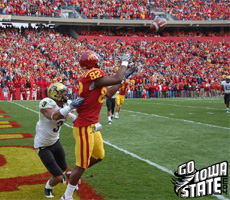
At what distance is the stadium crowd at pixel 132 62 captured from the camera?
82.3 feet

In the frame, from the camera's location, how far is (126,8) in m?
38.2

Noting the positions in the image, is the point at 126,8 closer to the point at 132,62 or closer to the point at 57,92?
the point at 132,62

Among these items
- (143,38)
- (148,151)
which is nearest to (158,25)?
(148,151)

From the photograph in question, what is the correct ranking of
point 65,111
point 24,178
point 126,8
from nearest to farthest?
point 65,111 → point 24,178 → point 126,8

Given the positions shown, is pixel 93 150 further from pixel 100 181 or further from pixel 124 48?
pixel 124 48

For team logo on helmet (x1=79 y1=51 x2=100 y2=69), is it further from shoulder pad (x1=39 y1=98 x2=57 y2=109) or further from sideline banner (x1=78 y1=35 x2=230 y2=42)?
sideline banner (x1=78 y1=35 x2=230 y2=42)

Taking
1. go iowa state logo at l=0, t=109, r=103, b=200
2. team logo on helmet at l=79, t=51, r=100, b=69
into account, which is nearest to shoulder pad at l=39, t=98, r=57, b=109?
team logo on helmet at l=79, t=51, r=100, b=69

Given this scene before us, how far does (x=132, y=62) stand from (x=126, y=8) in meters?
12.7

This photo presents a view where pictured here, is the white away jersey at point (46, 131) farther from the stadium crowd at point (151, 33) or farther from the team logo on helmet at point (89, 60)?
the stadium crowd at point (151, 33)

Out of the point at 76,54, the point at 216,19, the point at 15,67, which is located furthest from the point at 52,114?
the point at 216,19

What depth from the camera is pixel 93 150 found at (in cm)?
414

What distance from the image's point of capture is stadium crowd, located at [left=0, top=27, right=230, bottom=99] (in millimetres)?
25100

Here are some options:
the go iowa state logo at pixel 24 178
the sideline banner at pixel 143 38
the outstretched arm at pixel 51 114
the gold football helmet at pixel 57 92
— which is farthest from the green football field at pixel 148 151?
the sideline banner at pixel 143 38

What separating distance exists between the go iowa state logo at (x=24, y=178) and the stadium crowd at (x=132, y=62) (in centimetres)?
1724
